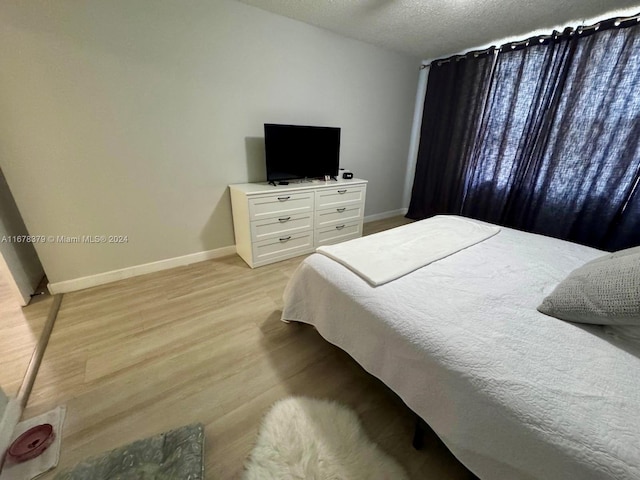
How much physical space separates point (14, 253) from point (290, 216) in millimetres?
2021

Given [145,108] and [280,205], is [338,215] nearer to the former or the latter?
[280,205]

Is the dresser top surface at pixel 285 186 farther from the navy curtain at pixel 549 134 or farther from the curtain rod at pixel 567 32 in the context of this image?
the curtain rod at pixel 567 32

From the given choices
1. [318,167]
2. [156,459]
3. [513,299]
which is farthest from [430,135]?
[156,459]

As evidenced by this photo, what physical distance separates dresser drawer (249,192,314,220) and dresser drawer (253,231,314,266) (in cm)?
26

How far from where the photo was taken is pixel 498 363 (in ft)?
2.45

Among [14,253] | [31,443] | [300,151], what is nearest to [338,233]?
[300,151]

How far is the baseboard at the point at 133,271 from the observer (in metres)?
1.98

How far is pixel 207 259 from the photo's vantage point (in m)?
2.54

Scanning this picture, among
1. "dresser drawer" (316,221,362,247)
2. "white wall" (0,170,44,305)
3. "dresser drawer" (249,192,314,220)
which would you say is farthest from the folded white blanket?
"white wall" (0,170,44,305)

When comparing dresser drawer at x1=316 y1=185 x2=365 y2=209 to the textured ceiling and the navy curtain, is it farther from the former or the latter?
the textured ceiling

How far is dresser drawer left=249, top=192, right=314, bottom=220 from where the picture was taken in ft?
7.34

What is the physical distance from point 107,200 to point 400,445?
8.31 ft

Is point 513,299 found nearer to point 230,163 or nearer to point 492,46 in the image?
point 230,163

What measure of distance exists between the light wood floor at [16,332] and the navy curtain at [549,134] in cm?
413
